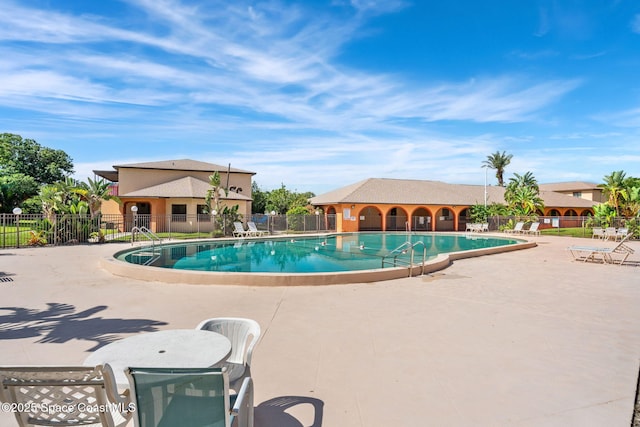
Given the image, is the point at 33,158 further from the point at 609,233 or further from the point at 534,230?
the point at 609,233

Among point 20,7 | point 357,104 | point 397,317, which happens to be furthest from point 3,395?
point 357,104

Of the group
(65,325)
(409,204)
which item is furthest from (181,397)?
(409,204)

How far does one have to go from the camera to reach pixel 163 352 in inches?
117

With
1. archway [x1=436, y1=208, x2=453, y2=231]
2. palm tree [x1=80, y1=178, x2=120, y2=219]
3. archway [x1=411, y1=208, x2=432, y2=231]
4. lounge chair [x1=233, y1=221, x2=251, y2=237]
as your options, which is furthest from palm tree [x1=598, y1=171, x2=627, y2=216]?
palm tree [x1=80, y1=178, x2=120, y2=219]

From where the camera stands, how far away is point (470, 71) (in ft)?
75.8

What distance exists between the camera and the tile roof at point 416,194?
113 ft

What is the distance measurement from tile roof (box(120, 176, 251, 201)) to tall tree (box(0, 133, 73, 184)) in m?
28.9

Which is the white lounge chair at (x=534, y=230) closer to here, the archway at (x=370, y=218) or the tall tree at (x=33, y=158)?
the archway at (x=370, y=218)

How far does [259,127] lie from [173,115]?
842 cm

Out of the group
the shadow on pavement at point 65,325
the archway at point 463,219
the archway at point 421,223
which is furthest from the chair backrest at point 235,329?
the archway at point 463,219

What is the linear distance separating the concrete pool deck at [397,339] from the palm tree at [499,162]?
51.7 meters

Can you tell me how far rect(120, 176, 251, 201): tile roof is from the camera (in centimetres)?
2995

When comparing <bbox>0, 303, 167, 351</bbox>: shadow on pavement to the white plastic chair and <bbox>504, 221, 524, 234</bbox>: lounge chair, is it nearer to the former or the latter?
the white plastic chair

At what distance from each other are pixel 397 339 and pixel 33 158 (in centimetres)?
6299
